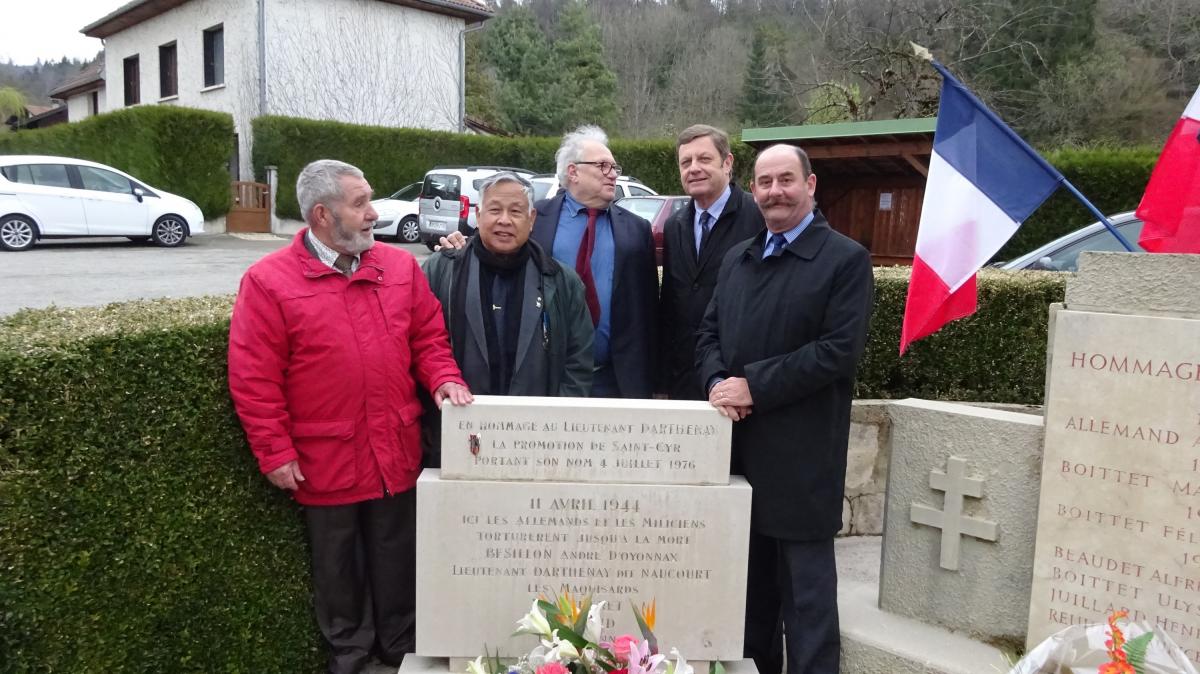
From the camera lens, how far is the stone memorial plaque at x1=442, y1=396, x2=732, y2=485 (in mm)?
2986

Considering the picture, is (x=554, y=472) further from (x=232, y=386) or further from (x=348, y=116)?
(x=348, y=116)

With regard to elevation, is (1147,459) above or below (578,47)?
below

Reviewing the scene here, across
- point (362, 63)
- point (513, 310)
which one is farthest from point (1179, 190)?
point (362, 63)

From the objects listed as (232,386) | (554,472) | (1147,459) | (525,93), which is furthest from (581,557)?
(525,93)

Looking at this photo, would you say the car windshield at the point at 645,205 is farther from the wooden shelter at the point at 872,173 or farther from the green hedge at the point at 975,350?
the green hedge at the point at 975,350

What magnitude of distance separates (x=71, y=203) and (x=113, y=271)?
356 cm

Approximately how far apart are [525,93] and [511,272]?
119ft

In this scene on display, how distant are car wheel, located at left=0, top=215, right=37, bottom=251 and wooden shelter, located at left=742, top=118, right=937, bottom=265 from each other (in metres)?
12.0

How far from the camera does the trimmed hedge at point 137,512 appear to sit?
2.50m

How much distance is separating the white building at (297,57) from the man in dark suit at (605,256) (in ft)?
66.9

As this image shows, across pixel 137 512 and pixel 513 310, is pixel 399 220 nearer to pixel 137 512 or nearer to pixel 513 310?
pixel 513 310

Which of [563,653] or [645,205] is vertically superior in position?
[645,205]

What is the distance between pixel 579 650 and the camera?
232 centimetres

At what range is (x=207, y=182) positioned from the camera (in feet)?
63.0
